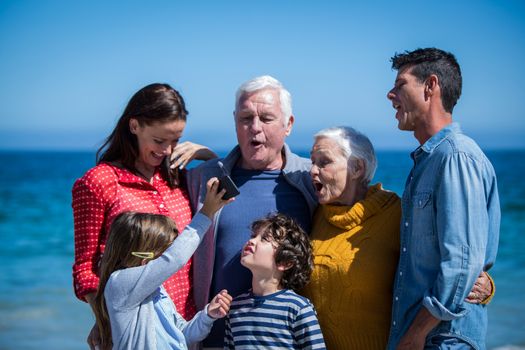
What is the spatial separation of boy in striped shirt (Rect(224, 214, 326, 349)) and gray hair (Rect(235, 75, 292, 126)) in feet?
2.20

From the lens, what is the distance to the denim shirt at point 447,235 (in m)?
2.74

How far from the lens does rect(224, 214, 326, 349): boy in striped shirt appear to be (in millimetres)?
3162

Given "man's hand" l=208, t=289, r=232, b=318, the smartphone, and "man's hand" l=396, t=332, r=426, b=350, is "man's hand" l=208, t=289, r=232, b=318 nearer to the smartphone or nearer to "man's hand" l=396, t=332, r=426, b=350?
the smartphone

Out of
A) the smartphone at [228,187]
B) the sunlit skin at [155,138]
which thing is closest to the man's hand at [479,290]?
the smartphone at [228,187]

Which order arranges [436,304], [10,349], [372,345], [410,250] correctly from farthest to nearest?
[10,349], [372,345], [410,250], [436,304]

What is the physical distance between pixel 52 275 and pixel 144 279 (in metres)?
11.3

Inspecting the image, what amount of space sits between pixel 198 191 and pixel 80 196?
0.64m

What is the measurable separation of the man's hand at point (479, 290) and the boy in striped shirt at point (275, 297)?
69 cm

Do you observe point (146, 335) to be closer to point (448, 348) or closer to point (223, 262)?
point (223, 262)

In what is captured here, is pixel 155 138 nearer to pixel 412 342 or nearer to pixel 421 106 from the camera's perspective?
pixel 421 106

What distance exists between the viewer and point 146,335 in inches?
118

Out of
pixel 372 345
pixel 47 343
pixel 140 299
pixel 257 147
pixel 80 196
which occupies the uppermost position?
pixel 257 147

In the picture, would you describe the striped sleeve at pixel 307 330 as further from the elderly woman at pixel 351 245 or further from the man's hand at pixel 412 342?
the man's hand at pixel 412 342

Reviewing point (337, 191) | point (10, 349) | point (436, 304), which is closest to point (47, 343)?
point (10, 349)
